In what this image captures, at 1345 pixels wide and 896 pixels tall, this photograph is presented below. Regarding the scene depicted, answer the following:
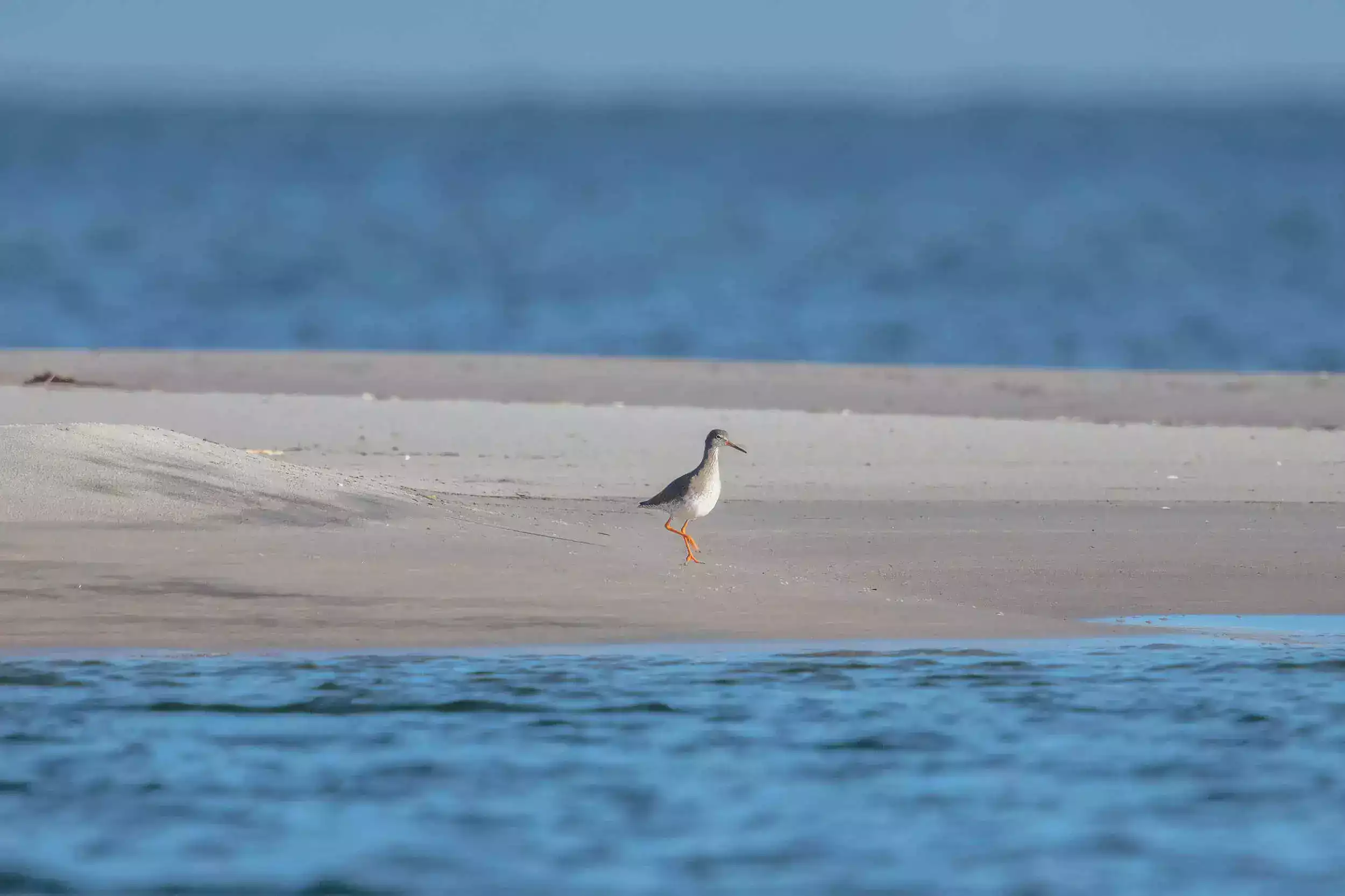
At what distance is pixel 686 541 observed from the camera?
34.4ft

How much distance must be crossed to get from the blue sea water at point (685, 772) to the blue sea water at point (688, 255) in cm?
1832

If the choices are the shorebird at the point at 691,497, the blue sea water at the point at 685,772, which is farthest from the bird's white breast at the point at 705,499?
the blue sea water at the point at 685,772

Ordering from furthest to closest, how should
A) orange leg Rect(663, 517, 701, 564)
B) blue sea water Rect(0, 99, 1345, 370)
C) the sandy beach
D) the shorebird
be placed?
blue sea water Rect(0, 99, 1345, 370)
the shorebird
orange leg Rect(663, 517, 701, 564)
the sandy beach

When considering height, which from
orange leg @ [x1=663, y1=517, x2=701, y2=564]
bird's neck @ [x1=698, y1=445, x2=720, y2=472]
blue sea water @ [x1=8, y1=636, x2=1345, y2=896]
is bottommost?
blue sea water @ [x1=8, y1=636, x2=1345, y2=896]

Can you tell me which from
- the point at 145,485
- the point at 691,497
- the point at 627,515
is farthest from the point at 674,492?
the point at 145,485

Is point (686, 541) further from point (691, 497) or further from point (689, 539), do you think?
point (691, 497)

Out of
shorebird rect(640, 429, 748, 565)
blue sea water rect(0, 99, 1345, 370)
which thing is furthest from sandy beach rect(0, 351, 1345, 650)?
blue sea water rect(0, 99, 1345, 370)

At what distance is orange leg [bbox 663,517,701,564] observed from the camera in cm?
1023

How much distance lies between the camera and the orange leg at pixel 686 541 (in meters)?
10.2

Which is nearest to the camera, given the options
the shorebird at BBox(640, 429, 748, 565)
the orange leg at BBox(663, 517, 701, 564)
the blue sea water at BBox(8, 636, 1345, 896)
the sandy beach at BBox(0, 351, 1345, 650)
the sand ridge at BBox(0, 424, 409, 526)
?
the blue sea water at BBox(8, 636, 1345, 896)

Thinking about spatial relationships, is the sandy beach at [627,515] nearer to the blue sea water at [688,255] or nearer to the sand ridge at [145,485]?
the sand ridge at [145,485]

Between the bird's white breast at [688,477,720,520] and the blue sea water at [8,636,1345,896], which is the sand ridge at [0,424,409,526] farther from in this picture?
the blue sea water at [8,636,1345,896]

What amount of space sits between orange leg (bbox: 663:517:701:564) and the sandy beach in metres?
0.07

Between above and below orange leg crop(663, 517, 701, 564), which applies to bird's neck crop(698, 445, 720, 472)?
above
